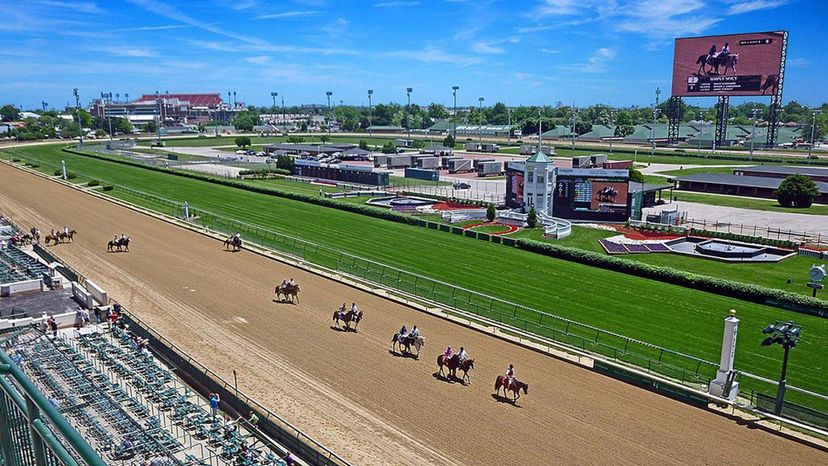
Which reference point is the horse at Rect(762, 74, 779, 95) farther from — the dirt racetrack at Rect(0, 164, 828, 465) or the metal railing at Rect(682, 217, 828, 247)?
the dirt racetrack at Rect(0, 164, 828, 465)

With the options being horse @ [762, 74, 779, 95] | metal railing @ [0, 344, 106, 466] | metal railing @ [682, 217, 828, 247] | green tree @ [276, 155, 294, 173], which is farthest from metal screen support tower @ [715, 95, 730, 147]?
metal railing @ [0, 344, 106, 466]

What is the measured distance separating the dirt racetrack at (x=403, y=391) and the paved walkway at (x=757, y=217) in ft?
117

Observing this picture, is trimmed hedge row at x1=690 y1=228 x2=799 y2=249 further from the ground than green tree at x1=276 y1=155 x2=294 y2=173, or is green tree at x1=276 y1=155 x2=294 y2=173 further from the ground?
green tree at x1=276 y1=155 x2=294 y2=173

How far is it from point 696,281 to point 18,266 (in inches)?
1341

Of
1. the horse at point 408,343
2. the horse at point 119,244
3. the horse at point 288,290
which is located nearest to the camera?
the horse at point 408,343

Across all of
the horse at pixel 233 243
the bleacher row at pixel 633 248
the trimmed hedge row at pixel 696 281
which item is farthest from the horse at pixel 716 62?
the horse at pixel 233 243

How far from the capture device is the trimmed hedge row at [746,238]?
40.8m

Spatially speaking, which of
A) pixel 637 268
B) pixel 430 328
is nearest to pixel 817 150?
pixel 637 268

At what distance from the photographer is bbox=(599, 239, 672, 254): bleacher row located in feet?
130

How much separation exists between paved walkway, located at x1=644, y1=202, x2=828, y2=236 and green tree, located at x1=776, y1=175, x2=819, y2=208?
398 cm

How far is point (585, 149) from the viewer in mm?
123938

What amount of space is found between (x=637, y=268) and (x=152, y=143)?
121071mm

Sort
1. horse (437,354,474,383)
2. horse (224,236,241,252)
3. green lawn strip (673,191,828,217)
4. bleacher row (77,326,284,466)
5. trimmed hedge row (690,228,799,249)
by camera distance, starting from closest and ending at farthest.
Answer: bleacher row (77,326,284,466)
horse (437,354,474,383)
horse (224,236,241,252)
trimmed hedge row (690,228,799,249)
green lawn strip (673,191,828,217)

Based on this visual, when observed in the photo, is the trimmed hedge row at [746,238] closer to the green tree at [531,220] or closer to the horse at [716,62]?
the green tree at [531,220]
